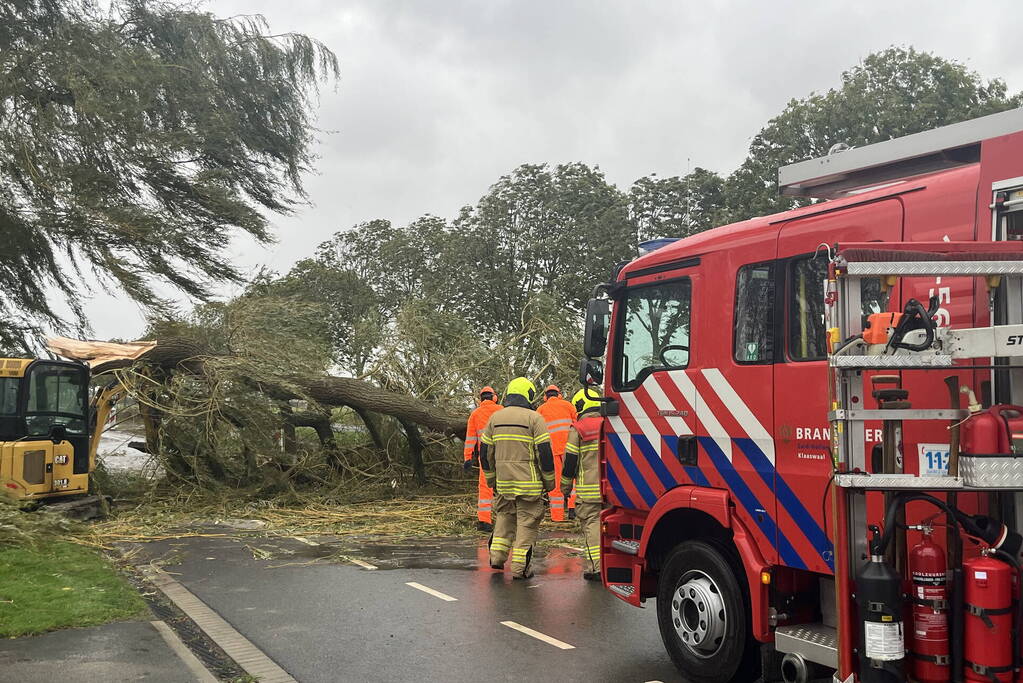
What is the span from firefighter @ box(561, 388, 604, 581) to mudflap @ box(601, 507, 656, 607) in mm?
2113

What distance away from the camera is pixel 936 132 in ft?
15.2

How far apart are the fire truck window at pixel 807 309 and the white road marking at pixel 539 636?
8.74 feet

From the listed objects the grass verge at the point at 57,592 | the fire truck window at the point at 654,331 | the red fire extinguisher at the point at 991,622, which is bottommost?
the grass verge at the point at 57,592

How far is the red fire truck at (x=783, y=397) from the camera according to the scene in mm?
3848

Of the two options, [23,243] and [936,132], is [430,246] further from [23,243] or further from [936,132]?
[936,132]

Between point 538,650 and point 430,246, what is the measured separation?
26347 mm

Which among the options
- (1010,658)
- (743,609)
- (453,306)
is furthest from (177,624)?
(453,306)

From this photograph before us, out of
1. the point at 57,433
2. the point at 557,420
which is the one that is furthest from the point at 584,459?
the point at 57,433

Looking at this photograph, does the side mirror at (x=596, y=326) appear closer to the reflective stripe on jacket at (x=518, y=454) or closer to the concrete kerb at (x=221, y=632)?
the concrete kerb at (x=221, y=632)

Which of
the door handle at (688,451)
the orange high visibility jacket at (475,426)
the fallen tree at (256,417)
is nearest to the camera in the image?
the door handle at (688,451)

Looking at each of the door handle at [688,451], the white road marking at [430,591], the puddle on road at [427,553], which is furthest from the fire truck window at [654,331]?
the puddle on road at [427,553]

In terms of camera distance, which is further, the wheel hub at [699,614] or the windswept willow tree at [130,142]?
the windswept willow tree at [130,142]

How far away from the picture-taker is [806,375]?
Result: 4.66 metres

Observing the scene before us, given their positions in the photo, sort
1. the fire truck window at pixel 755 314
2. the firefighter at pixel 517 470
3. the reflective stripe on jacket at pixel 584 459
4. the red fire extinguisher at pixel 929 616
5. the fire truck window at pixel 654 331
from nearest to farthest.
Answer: the red fire extinguisher at pixel 929 616 → the fire truck window at pixel 755 314 → the fire truck window at pixel 654 331 → the reflective stripe on jacket at pixel 584 459 → the firefighter at pixel 517 470
